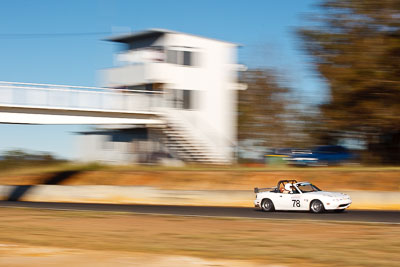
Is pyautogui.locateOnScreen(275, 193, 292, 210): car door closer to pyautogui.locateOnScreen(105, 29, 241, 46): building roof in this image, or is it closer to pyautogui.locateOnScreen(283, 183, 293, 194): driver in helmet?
pyautogui.locateOnScreen(283, 183, 293, 194): driver in helmet

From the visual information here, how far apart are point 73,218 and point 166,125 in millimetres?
21678

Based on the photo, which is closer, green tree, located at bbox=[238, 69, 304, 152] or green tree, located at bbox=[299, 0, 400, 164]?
green tree, located at bbox=[299, 0, 400, 164]

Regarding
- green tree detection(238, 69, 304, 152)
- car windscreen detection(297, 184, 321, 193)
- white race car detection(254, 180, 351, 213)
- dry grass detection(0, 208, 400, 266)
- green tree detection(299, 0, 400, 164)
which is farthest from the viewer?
green tree detection(238, 69, 304, 152)

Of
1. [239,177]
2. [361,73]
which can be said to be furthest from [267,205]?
[361,73]

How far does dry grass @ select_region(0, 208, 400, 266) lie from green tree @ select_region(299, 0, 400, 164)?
18.9m

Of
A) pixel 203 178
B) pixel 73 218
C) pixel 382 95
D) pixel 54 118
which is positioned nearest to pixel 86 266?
pixel 73 218

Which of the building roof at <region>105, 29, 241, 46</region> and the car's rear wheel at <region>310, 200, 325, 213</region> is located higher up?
the building roof at <region>105, 29, 241, 46</region>

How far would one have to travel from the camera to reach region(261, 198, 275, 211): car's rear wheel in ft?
76.9

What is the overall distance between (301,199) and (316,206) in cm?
62

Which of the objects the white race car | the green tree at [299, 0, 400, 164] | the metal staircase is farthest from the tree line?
the white race car

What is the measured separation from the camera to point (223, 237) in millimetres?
15648

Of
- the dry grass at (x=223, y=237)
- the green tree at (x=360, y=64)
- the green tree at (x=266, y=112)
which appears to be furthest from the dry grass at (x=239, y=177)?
the green tree at (x=266, y=112)

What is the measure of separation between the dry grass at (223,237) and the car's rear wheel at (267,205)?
370 cm

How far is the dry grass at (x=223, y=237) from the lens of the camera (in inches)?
491
